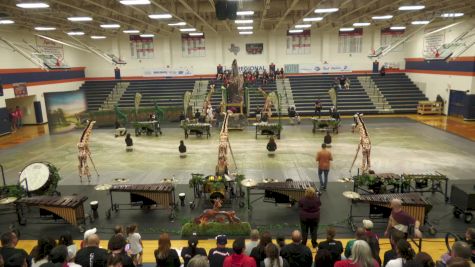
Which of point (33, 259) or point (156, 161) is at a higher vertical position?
point (33, 259)

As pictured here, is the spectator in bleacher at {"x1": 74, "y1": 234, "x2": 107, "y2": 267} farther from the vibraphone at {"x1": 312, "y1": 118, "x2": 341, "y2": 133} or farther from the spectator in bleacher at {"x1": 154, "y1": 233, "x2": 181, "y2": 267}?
the vibraphone at {"x1": 312, "y1": 118, "x2": 341, "y2": 133}

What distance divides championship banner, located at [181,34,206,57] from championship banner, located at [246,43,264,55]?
4.18 meters

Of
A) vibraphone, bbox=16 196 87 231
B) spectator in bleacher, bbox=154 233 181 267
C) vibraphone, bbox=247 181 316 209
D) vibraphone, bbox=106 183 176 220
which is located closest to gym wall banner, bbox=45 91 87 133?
vibraphone, bbox=16 196 87 231

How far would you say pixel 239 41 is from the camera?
33.4 m

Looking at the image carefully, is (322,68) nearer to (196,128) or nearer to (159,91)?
(159,91)

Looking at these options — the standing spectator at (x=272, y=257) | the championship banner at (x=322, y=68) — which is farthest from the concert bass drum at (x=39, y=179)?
the championship banner at (x=322, y=68)

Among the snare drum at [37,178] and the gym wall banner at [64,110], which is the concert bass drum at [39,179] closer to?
the snare drum at [37,178]

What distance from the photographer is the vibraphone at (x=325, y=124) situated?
65.5 ft

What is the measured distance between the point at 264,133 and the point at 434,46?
16742 millimetres

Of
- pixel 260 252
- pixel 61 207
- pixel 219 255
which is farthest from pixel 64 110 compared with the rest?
pixel 260 252

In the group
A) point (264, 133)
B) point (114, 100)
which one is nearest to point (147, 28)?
point (114, 100)

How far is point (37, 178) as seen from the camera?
1060cm

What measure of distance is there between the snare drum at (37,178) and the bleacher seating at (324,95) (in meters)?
19.9

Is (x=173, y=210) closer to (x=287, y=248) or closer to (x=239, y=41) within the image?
(x=287, y=248)
